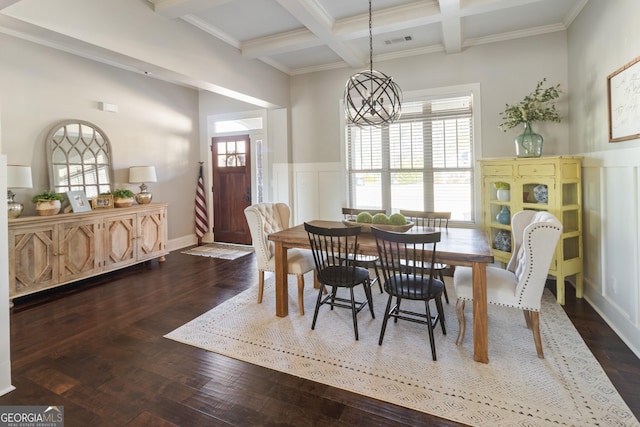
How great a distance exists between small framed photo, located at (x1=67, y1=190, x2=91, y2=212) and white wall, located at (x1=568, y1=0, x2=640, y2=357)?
5.64 metres

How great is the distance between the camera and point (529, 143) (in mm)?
3762

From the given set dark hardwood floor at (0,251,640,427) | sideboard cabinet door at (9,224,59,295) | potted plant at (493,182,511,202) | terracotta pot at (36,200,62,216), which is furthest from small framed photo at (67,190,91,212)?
potted plant at (493,182,511,202)

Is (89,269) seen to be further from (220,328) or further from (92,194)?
(220,328)

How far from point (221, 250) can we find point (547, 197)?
493 cm

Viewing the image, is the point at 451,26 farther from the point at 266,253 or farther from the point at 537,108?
the point at 266,253

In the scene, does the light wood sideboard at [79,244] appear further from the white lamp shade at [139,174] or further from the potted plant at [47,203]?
the white lamp shade at [139,174]

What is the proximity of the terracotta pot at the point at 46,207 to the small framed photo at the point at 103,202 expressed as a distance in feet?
1.96

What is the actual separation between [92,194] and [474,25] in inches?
214

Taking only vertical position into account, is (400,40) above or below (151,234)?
above

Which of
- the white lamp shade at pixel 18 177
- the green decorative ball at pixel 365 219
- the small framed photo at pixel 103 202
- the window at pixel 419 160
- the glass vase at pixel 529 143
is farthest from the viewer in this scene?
the small framed photo at pixel 103 202

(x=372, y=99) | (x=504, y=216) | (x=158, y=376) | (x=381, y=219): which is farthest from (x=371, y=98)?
(x=158, y=376)

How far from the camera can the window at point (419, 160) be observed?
14.7 ft

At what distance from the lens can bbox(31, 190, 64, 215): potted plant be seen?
12.7 ft

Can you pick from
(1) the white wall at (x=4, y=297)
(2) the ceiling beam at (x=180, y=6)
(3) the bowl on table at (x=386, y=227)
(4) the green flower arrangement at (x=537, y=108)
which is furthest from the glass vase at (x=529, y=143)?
(1) the white wall at (x=4, y=297)
